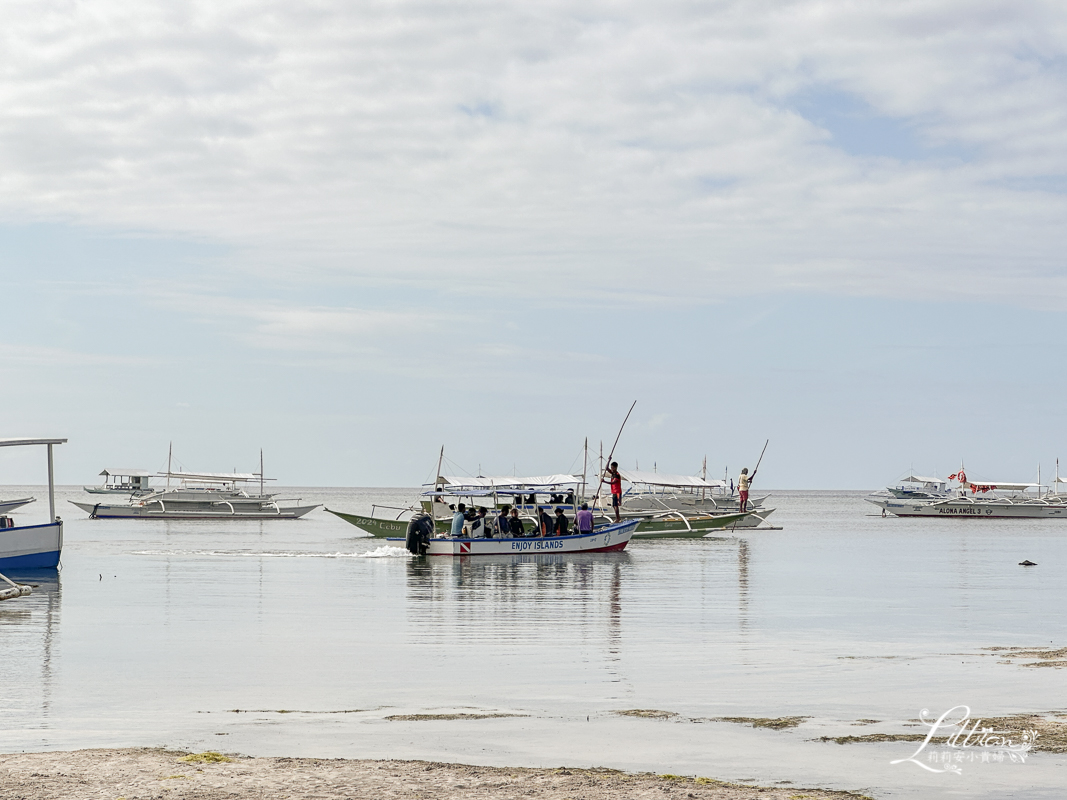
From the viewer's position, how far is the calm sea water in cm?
1056

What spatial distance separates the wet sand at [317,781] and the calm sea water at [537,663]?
2.20 ft

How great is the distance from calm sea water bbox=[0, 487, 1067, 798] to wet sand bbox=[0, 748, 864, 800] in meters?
0.67

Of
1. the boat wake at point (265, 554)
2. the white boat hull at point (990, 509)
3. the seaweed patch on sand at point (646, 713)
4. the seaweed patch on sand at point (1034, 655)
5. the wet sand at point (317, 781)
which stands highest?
the wet sand at point (317, 781)

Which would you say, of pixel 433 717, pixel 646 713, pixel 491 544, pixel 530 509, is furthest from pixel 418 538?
pixel 646 713

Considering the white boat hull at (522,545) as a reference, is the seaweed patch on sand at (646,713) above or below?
above

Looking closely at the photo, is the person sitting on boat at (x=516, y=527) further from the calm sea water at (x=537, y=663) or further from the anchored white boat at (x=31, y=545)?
the anchored white boat at (x=31, y=545)

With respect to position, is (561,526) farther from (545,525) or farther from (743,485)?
(743,485)

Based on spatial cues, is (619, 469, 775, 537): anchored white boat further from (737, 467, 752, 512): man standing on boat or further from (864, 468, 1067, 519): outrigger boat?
(864, 468, 1067, 519): outrigger boat

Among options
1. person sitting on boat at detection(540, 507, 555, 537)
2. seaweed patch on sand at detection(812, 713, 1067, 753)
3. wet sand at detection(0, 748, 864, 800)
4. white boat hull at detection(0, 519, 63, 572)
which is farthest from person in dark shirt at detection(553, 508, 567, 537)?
wet sand at detection(0, 748, 864, 800)

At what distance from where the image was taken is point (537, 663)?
16.1 meters

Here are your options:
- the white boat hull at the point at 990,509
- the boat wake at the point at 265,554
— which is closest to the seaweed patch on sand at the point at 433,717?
the boat wake at the point at 265,554

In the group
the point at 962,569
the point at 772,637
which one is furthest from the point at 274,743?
the point at 962,569

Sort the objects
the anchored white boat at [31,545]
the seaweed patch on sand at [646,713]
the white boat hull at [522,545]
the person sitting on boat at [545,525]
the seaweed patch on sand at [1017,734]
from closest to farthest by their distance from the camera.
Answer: the seaweed patch on sand at [1017,734]
the seaweed patch on sand at [646,713]
the anchored white boat at [31,545]
the white boat hull at [522,545]
the person sitting on boat at [545,525]

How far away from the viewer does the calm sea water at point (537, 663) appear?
10.6 metres
